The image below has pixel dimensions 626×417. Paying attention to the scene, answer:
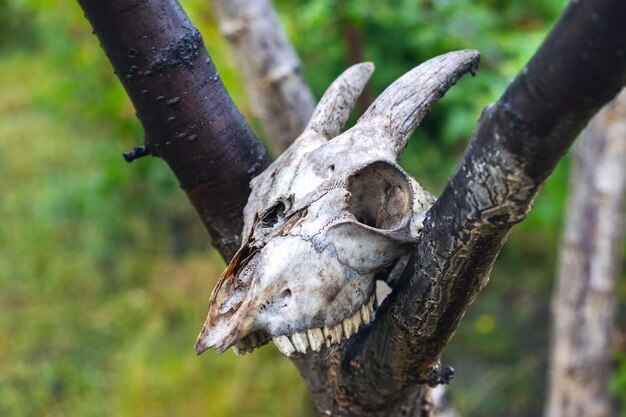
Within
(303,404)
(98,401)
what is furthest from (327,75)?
(98,401)

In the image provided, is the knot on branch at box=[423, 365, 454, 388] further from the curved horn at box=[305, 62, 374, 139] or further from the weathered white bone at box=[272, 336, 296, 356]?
the curved horn at box=[305, 62, 374, 139]

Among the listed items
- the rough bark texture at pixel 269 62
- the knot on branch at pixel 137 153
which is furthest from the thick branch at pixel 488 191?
the rough bark texture at pixel 269 62

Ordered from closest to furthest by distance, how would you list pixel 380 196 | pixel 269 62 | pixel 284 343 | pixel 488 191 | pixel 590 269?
pixel 488 191, pixel 284 343, pixel 380 196, pixel 269 62, pixel 590 269

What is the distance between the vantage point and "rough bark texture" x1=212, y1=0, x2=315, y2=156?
1.92m

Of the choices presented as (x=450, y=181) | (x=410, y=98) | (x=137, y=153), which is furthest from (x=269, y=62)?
(x=450, y=181)

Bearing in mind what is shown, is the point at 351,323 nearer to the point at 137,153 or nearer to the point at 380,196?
the point at 380,196

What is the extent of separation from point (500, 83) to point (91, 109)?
2189mm

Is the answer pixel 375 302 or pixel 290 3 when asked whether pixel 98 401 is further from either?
pixel 375 302

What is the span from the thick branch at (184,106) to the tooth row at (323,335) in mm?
272

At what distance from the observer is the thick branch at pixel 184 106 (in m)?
0.98

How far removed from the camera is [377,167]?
952 millimetres

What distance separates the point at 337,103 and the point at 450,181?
1.11 feet

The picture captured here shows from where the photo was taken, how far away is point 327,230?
35.4 inches

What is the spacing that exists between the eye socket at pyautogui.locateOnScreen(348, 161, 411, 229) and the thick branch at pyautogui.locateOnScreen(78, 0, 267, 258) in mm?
194
